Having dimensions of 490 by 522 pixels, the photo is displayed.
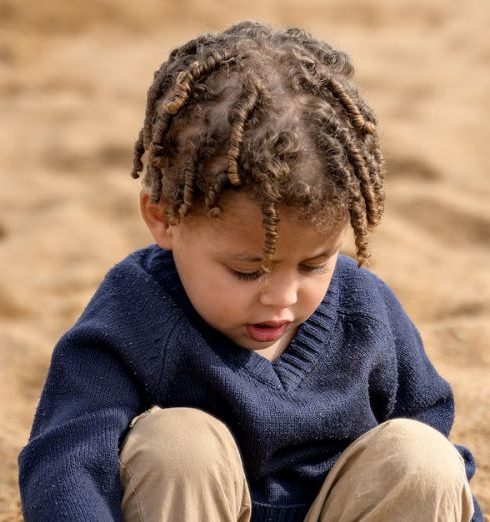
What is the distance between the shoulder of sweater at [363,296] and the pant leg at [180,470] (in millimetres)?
414

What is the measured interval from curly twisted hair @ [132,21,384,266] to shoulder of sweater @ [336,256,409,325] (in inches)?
9.2

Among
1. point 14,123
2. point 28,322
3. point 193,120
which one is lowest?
point 28,322

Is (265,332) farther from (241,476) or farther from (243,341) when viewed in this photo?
(241,476)

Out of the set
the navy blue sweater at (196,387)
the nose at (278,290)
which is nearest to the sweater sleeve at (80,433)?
the navy blue sweater at (196,387)

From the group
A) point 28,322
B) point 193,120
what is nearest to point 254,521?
point 193,120

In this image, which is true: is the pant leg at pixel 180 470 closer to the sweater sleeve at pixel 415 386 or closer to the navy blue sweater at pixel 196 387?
the navy blue sweater at pixel 196 387

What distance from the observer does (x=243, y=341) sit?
220cm

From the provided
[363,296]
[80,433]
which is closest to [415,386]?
[363,296]

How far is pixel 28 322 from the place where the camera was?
11.7 ft

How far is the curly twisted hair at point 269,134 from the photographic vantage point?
195cm

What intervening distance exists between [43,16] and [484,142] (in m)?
2.48

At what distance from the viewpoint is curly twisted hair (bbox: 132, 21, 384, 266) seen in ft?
6.41

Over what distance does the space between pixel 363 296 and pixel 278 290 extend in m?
0.35

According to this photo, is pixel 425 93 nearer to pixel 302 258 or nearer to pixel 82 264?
pixel 82 264
